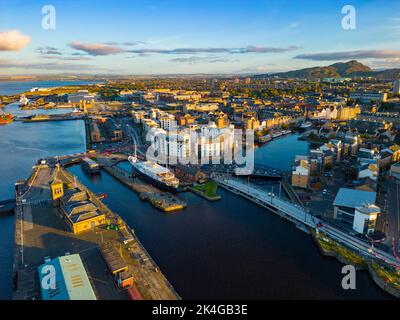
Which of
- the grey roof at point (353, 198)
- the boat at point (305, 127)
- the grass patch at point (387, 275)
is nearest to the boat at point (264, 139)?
the boat at point (305, 127)

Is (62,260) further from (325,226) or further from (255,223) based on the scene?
(325,226)

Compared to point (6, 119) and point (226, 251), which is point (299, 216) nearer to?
point (226, 251)

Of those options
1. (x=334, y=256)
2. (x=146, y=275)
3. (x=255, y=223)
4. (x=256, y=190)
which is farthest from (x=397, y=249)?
(x=146, y=275)

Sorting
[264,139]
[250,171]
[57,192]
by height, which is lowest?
[250,171]

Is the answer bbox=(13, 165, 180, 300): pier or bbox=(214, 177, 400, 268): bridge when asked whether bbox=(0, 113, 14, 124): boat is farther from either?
bbox=(214, 177, 400, 268): bridge

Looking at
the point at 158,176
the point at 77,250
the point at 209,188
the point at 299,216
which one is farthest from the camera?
the point at 158,176

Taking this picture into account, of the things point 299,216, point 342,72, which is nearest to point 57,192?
point 299,216

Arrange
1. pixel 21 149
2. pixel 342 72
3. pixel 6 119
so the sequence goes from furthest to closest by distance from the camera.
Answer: pixel 342 72, pixel 6 119, pixel 21 149
